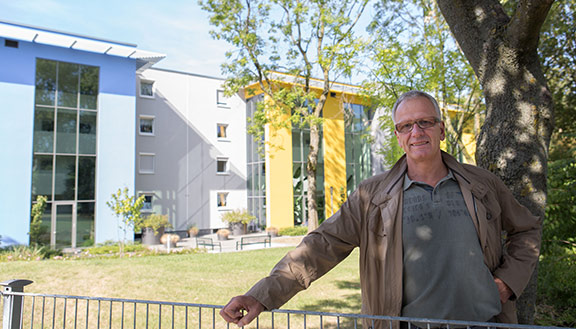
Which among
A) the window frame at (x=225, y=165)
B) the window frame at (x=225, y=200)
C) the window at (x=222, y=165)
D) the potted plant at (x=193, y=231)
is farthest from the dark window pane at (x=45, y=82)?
the window frame at (x=225, y=200)

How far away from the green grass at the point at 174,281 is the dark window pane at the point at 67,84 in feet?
37.7

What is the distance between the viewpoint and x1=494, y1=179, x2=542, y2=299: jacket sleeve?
2176mm

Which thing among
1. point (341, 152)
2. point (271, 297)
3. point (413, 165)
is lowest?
point (271, 297)

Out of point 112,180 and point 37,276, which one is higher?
point 112,180

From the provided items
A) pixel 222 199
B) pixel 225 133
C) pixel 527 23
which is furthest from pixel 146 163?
pixel 527 23

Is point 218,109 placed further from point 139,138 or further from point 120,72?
point 120,72

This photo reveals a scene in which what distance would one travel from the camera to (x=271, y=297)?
220cm

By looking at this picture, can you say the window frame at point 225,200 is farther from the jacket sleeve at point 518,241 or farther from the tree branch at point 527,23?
the jacket sleeve at point 518,241

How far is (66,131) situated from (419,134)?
22003mm

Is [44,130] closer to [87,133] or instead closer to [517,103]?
[87,133]

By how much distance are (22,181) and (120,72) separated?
7419 millimetres

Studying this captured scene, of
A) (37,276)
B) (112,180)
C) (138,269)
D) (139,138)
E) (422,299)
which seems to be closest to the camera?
(422,299)

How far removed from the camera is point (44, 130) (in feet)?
66.6

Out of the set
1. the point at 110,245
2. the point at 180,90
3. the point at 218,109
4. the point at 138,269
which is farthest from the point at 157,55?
the point at 138,269
